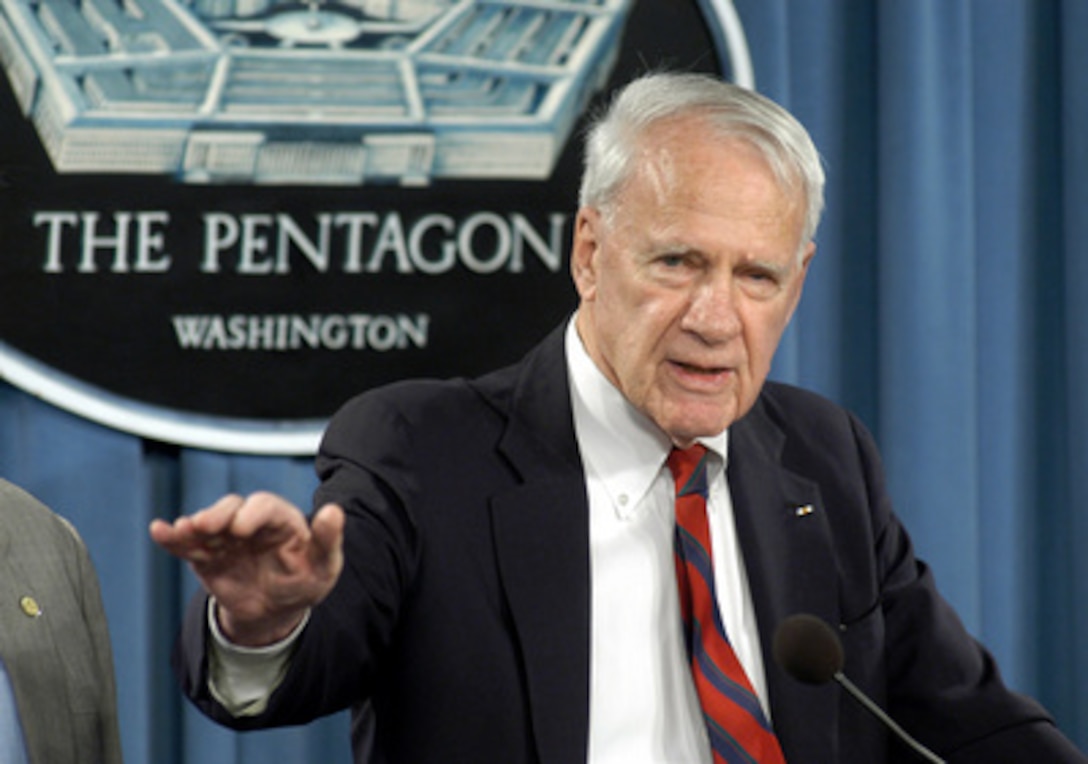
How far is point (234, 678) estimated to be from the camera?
3.97ft

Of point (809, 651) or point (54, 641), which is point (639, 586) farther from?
point (54, 641)

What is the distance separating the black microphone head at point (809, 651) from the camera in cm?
118

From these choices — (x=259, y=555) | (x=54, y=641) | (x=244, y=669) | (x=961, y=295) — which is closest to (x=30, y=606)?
(x=54, y=641)

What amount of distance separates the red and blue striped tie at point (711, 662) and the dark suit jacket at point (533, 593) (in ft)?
0.13

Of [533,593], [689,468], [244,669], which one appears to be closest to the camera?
[244,669]

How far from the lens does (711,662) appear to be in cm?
142

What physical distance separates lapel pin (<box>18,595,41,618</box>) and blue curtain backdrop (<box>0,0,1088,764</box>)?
459 millimetres

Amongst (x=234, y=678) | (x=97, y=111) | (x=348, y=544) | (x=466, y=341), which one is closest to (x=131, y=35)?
(x=97, y=111)

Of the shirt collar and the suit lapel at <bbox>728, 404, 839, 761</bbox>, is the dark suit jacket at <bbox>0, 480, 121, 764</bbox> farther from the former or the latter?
the suit lapel at <bbox>728, 404, 839, 761</bbox>

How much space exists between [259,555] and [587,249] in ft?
1.82

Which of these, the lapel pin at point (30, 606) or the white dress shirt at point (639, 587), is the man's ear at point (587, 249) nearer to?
the white dress shirt at point (639, 587)

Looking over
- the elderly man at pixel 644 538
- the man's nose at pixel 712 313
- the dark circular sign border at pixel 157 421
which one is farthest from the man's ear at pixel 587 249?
the dark circular sign border at pixel 157 421

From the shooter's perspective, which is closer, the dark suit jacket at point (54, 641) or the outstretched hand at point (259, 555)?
the outstretched hand at point (259, 555)

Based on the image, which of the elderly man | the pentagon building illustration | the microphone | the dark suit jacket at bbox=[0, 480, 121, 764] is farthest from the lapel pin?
the microphone
